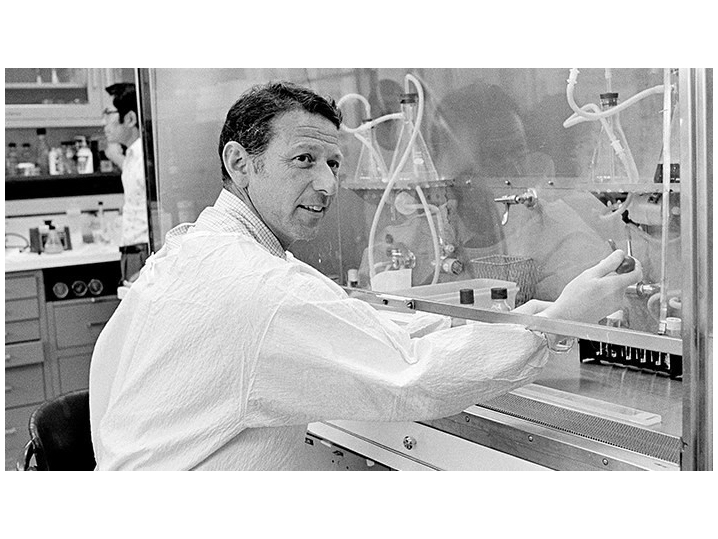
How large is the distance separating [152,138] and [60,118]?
1993 millimetres

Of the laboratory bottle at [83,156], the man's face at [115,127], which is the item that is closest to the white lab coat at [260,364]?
the man's face at [115,127]

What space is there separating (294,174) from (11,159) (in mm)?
3226

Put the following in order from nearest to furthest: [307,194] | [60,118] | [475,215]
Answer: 1. [307,194]
2. [475,215]
3. [60,118]

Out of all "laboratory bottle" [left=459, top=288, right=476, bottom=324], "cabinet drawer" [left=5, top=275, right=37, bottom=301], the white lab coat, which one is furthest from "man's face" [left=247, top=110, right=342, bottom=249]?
"cabinet drawer" [left=5, top=275, right=37, bottom=301]

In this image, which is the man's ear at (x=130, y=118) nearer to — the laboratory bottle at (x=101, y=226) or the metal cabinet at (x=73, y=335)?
the laboratory bottle at (x=101, y=226)

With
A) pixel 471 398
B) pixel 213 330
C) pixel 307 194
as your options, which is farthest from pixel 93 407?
pixel 471 398

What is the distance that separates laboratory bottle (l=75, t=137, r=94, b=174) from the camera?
14.1 feet

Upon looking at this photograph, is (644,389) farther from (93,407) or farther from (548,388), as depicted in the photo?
(93,407)

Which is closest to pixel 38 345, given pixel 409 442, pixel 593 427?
pixel 409 442

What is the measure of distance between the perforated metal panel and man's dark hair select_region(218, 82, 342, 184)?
0.58 m

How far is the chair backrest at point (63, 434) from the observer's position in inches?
56.4

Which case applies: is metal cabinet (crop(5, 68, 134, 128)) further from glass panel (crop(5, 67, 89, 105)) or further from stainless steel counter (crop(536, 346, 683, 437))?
stainless steel counter (crop(536, 346, 683, 437))

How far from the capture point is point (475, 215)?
1746 mm
